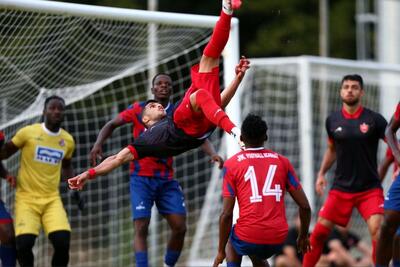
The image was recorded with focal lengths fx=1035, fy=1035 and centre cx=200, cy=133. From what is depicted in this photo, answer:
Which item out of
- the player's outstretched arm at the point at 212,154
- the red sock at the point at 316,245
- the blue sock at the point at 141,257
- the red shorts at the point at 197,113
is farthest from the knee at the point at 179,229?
the red shorts at the point at 197,113

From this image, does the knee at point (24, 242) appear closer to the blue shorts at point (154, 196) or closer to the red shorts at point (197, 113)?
the blue shorts at point (154, 196)

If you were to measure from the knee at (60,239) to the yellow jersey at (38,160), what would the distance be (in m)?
0.49

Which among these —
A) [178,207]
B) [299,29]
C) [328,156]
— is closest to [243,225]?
[178,207]

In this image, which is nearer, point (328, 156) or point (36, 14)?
point (36, 14)

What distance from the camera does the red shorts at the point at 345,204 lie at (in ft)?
37.9

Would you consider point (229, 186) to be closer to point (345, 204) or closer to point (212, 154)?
point (212, 154)

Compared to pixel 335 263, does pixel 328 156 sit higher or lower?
higher

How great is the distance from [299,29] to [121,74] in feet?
68.7

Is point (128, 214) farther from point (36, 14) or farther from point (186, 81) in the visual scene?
point (36, 14)

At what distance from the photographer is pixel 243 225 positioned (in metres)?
9.44

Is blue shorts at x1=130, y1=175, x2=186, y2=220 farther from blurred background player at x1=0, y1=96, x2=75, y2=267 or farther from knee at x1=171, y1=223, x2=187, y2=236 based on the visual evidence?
blurred background player at x1=0, y1=96, x2=75, y2=267

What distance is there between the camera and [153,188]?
11.5 m

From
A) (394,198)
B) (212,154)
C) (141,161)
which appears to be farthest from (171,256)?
(394,198)

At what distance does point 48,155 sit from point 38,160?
0.13 metres
